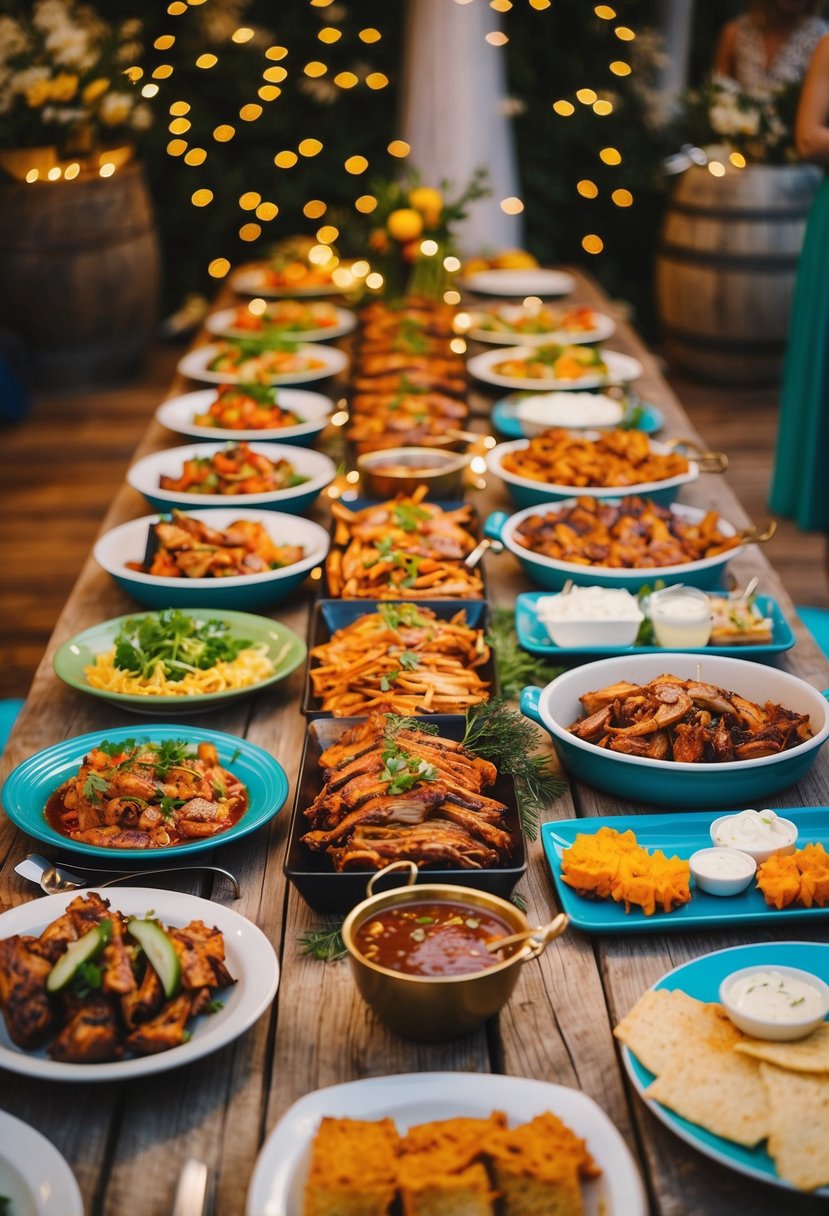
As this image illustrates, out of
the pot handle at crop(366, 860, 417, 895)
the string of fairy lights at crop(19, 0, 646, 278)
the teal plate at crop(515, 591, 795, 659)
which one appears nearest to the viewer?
the pot handle at crop(366, 860, 417, 895)

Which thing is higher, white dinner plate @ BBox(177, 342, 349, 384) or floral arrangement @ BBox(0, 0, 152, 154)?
floral arrangement @ BBox(0, 0, 152, 154)

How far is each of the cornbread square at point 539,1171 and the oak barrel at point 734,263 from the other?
6201 mm

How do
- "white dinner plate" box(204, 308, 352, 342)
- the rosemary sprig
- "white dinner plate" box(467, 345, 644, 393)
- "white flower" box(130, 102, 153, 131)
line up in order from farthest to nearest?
"white flower" box(130, 102, 153, 131) < "white dinner plate" box(204, 308, 352, 342) < "white dinner plate" box(467, 345, 644, 393) < the rosemary sprig

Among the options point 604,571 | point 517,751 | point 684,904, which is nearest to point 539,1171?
point 684,904

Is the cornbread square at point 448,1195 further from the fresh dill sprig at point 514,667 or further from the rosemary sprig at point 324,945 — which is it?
the fresh dill sprig at point 514,667

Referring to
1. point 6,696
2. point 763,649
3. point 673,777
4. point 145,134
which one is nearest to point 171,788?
point 673,777

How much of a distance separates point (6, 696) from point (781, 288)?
463cm

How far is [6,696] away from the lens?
4324 mm

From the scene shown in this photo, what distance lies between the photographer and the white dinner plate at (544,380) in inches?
155

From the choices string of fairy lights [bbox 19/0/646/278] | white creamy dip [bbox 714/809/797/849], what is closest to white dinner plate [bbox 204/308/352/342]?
white creamy dip [bbox 714/809/797/849]

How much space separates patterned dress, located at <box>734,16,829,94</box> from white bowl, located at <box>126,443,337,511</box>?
4507mm

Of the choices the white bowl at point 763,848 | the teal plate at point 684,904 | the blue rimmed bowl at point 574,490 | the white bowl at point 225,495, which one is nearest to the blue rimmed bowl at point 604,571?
the blue rimmed bowl at point 574,490

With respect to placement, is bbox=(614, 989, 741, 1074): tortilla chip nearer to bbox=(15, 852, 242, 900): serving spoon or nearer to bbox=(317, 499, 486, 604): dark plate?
bbox=(15, 852, 242, 900): serving spoon

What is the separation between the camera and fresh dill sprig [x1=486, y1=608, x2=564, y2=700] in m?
2.36
